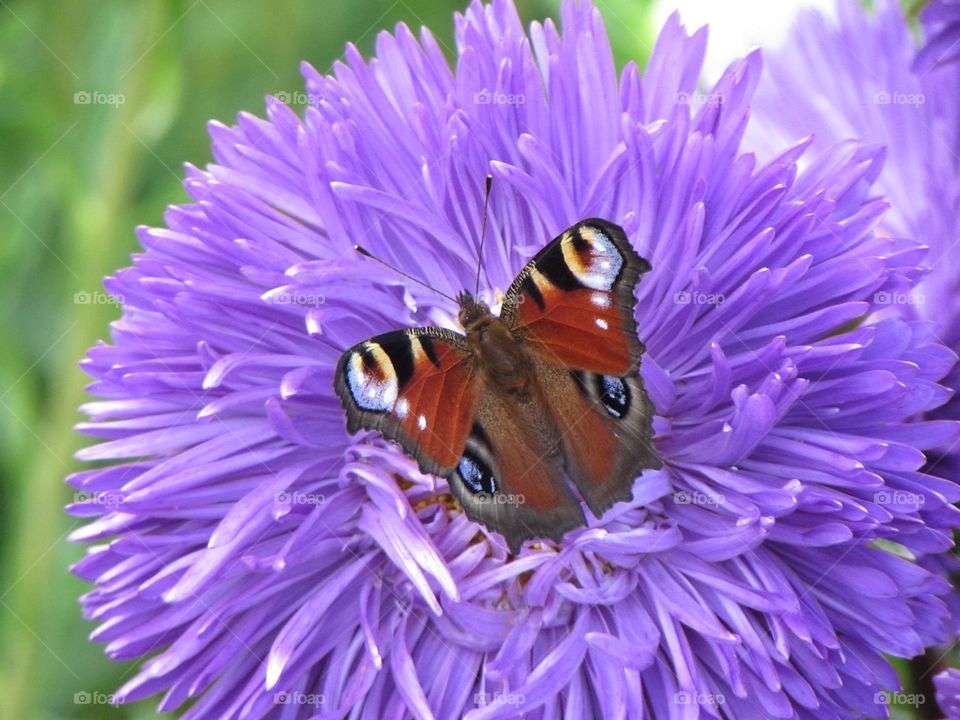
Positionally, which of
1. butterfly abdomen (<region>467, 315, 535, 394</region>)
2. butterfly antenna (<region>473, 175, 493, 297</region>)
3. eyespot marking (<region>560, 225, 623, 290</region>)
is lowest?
butterfly abdomen (<region>467, 315, 535, 394</region>)

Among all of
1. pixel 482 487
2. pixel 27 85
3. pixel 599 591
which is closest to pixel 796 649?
pixel 599 591

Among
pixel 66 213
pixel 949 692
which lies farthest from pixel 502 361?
pixel 66 213

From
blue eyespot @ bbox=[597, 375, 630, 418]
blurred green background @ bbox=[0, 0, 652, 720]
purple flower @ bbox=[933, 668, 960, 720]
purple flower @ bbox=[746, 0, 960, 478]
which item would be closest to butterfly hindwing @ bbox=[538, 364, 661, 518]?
blue eyespot @ bbox=[597, 375, 630, 418]

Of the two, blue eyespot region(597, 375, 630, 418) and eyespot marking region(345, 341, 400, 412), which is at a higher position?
eyespot marking region(345, 341, 400, 412)

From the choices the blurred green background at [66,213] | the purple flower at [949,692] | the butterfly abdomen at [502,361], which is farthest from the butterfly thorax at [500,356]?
the blurred green background at [66,213]

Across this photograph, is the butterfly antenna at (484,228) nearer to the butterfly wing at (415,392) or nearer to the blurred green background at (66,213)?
the butterfly wing at (415,392)

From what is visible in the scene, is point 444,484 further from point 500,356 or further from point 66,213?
point 66,213

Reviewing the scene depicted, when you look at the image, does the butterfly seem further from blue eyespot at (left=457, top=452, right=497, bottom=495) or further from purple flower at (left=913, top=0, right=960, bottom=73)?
purple flower at (left=913, top=0, right=960, bottom=73)

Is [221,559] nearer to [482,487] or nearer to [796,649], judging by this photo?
[482,487]
